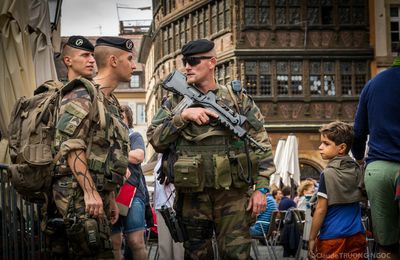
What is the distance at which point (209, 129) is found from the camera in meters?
6.96

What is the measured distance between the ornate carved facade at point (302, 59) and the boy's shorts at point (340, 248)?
31.7m

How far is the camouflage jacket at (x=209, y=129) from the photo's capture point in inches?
274

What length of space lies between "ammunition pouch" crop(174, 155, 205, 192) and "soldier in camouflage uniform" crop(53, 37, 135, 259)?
0.62 metres

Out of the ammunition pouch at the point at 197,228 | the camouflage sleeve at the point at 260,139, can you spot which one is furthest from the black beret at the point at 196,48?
the ammunition pouch at the point at 197,228

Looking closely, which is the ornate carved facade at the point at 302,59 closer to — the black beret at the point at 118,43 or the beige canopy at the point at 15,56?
the beige canopy at the point at 15,56

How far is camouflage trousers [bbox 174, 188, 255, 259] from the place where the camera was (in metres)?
6.80

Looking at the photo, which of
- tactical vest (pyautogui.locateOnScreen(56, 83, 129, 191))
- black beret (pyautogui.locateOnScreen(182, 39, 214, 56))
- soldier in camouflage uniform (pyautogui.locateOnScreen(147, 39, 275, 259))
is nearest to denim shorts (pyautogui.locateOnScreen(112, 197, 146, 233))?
soldier in camouflage uniform (pyautogui.locateOnScreen(147, 39, 275, 259))

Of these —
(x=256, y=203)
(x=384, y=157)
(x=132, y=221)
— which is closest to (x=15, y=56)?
(x=132, y=221)

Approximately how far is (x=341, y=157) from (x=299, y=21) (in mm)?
32505

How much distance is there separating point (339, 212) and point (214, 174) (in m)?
1.37

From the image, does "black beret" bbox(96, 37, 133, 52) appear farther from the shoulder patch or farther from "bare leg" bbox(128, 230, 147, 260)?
"bare leg" bbox(128, 230, 147, 260)

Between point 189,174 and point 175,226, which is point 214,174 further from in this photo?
point 175,226

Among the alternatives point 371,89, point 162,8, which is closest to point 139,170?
point 371,89

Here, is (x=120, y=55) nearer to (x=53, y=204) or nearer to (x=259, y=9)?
(x=53, y=204)
